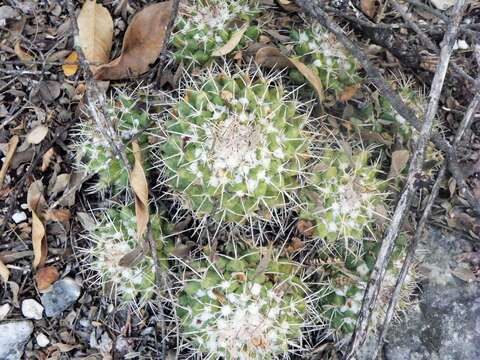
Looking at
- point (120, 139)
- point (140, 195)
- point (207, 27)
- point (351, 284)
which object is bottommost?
point (351, 284)

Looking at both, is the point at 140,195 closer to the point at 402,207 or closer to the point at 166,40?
the point at 166,40

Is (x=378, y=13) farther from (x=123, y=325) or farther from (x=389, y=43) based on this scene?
(x=123, y=325)

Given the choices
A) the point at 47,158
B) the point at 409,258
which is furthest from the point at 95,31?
the point at 409,258

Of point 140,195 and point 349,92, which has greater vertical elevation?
point 349,92

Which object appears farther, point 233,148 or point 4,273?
point 4,273

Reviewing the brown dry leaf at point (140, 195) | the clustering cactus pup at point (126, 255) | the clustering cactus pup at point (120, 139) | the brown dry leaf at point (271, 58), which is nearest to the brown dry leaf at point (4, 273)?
the clustering cactus pup at point (126, 255)

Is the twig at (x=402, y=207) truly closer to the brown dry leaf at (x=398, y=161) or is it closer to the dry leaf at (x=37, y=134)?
the brown dry leaf at (x=398, y=161)

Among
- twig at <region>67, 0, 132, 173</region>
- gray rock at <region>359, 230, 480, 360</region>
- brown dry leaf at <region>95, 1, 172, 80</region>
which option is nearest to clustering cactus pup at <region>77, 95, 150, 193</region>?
twig at <region>67, 0, 132, 173</region>
